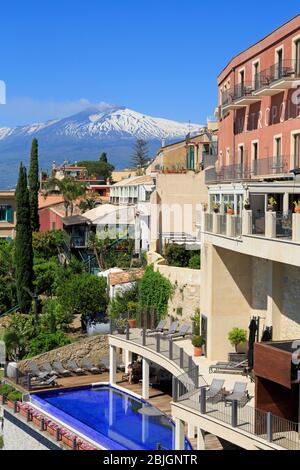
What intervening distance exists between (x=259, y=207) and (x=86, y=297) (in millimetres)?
18016

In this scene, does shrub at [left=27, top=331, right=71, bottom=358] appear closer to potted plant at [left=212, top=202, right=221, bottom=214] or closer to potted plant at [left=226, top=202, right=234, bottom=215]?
potted plant at [left=212, top=202, right=221, bottom=214]

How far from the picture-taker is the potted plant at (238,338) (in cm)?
2422

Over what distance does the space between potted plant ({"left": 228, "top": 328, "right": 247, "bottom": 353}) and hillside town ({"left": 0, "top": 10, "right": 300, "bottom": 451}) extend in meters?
0.04

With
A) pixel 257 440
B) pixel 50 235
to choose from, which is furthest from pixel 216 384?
pixel 50 235

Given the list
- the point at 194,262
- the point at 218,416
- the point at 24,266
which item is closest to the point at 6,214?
the point at 24,266

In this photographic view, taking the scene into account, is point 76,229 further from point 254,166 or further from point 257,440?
point 257,440

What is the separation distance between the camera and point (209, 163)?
42375 mm

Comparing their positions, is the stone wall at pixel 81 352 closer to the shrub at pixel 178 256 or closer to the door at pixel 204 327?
the shrub at pixel 178 256

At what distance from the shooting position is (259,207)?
72.9ft

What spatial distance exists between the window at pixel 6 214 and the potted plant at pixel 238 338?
118ft

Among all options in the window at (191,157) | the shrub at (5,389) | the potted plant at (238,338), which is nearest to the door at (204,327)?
the potted plant at (238,338)

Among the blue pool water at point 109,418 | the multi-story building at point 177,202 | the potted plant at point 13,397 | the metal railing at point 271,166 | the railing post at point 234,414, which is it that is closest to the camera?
the railing post at point 234,414

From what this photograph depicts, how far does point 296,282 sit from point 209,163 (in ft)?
74.1

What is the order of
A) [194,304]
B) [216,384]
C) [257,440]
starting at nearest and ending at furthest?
[257,440] → [216,384] → [194,304]
